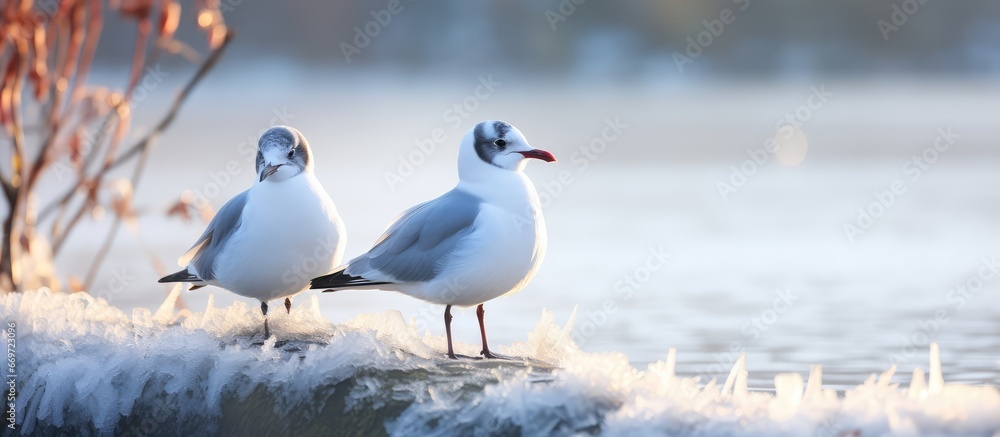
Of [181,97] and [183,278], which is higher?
[181,97]

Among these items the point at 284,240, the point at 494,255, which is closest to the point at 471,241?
the point at 494,255

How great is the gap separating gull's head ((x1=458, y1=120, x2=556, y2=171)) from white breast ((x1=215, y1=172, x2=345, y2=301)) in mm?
446

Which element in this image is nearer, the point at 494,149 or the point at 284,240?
the point at 284,240

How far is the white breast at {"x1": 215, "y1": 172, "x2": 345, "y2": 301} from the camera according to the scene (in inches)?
158

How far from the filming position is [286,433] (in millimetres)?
3553

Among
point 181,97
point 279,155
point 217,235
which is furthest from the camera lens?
point 181,97

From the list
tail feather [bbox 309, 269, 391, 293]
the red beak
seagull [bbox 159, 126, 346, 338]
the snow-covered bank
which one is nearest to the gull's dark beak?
seagull [bbox 159, 126, 346, 338]

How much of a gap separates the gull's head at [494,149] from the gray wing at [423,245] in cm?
12

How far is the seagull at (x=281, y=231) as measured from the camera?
4012 millimetres

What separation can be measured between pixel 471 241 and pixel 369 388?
0.62 metres

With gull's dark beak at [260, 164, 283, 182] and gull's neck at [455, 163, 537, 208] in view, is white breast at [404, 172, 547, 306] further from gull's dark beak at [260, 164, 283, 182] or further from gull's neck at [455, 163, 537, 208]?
gull's dark beak at [260, 164, 283, 182]

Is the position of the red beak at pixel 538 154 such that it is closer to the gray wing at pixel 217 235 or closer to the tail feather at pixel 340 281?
the tail feather at pixel 340 281

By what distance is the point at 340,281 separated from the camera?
3959 millimetres

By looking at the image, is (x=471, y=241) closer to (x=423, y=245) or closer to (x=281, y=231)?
(x=423, y=245)
